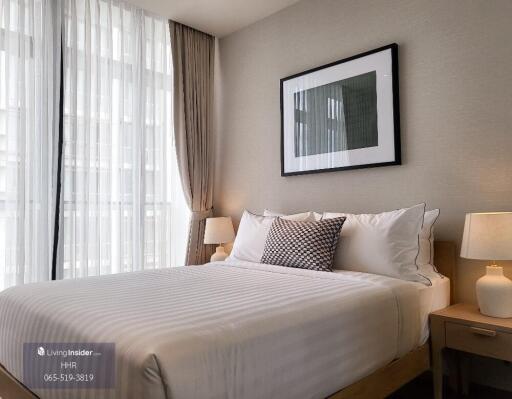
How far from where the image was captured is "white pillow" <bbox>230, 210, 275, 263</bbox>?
8.71 ft

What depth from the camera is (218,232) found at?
3434 millimetres

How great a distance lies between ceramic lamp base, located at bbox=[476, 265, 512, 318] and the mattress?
0.84 feet

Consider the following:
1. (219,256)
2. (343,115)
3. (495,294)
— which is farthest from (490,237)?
(219,256)

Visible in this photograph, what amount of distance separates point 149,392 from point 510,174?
83.2 inches

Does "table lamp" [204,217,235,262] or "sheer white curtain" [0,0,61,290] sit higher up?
"sheer white curtain" [0,0,61,290]

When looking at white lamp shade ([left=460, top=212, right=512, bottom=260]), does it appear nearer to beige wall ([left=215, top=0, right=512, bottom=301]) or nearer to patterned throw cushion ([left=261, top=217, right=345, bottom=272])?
Result: beige wall ([left=215, top=0, right=512, bottom=301])

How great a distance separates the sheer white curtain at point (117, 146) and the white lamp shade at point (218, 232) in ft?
1.40

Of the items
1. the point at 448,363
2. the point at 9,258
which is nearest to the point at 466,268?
the point at 448,363

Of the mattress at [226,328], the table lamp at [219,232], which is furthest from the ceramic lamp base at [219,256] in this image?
the mattress at [226,328]

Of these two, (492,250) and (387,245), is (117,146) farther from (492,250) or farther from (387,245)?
(492,250)

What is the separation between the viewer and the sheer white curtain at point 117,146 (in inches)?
120

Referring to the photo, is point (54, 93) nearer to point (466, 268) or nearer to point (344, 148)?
point (344, 148)

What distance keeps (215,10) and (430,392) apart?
10.8 feet

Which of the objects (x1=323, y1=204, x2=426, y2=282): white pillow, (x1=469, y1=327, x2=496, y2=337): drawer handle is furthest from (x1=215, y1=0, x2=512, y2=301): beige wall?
(x1=469, y1=327, x2=496, y2=337): drawer handle
